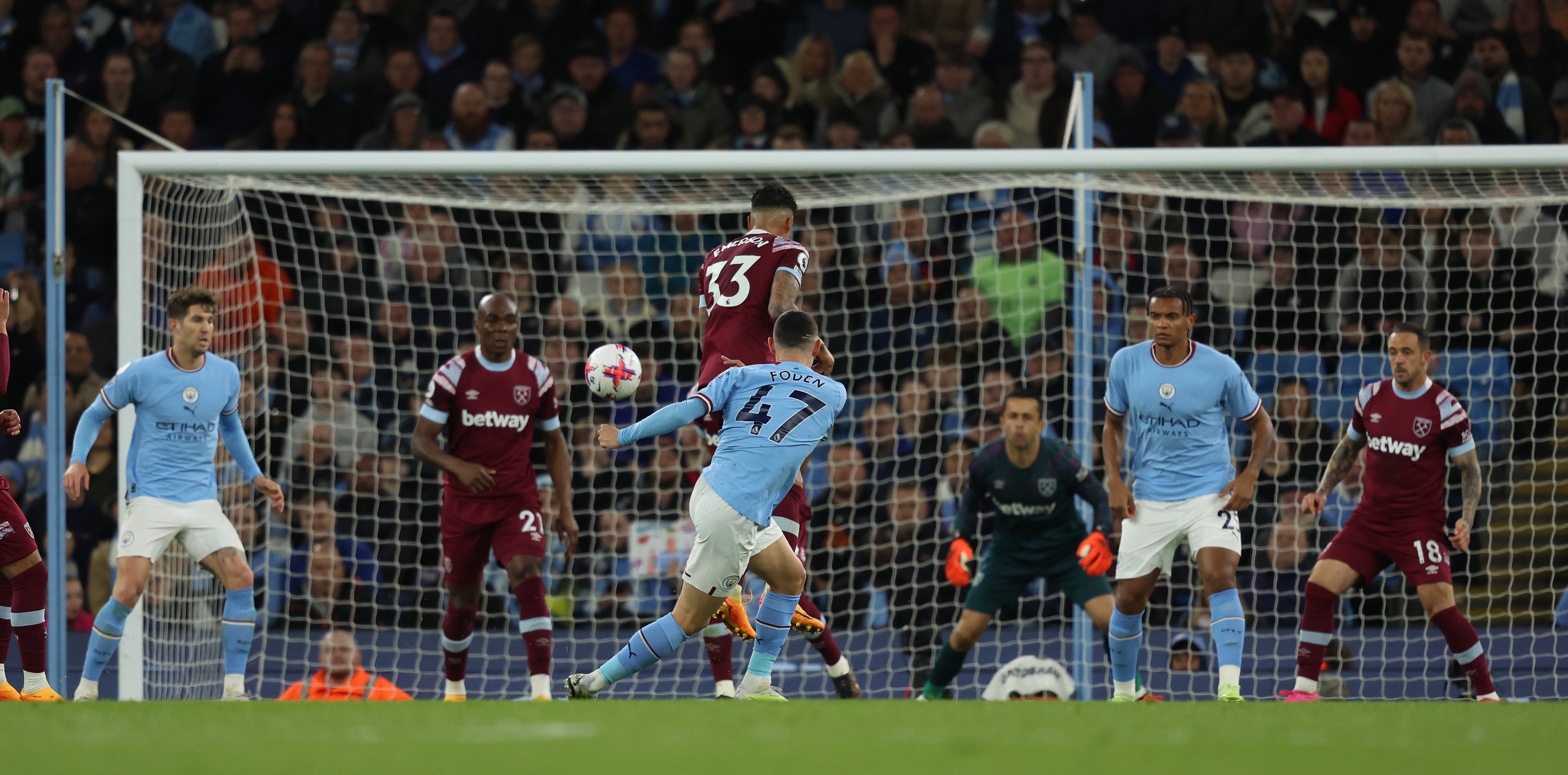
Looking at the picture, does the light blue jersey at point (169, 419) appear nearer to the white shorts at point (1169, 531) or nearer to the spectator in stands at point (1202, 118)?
the white shorts at point (1169, 531)

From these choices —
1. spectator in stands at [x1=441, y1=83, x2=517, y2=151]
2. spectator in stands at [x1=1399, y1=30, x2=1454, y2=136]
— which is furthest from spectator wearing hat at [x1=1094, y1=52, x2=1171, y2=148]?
spectator in stands at [x1=441, y1=83, x2=517, y2=151]

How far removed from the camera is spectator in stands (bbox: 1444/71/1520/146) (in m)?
11.1

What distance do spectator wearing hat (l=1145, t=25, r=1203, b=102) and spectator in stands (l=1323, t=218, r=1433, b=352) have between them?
2.04 meters

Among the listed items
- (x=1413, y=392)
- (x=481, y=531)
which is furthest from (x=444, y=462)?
(x=1413, y=392)

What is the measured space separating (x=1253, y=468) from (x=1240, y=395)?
15.2 inches

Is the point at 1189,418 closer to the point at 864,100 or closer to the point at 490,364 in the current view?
the point at 490,364

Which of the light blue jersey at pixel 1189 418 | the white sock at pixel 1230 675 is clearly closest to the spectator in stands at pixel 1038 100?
the light blue jersey at pixel 1189 418

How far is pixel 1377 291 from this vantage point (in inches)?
404

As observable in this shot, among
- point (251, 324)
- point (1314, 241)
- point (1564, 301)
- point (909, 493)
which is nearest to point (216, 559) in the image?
point (251, 324)

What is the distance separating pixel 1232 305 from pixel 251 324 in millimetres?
6326

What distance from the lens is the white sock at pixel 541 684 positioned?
7.80 metres

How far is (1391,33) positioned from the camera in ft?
39.6

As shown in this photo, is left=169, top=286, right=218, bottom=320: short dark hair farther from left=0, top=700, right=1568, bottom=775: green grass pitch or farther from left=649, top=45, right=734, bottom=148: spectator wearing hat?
left=649, top=45, right=734, bottom=148: spectator wearing hat

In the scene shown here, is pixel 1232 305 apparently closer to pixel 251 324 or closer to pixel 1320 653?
pixel 1320 653
